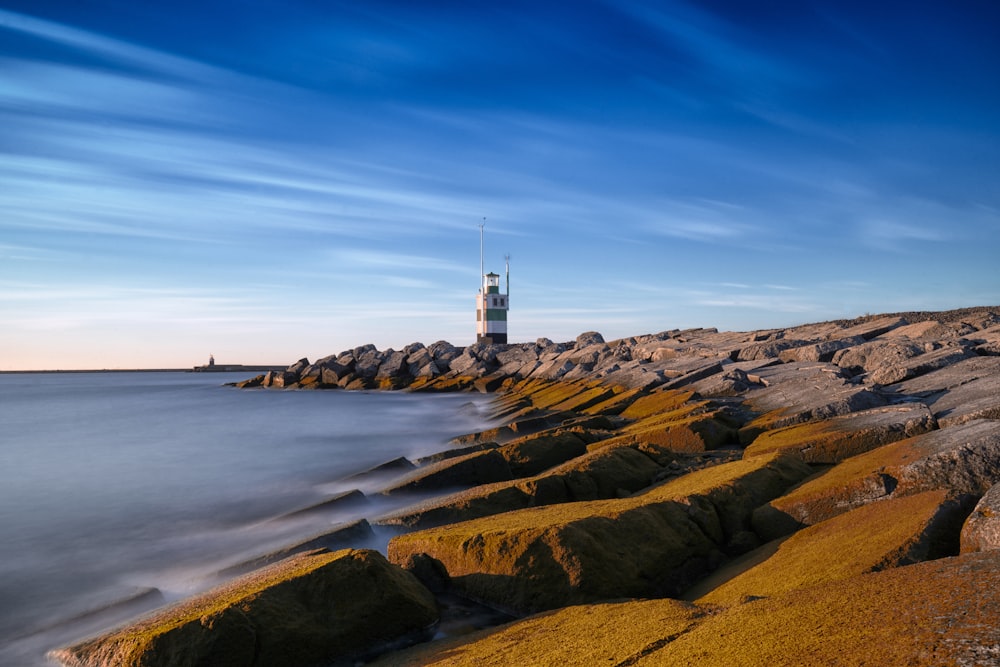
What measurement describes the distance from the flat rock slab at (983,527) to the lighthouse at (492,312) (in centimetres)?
4501

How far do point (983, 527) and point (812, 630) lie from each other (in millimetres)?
1306

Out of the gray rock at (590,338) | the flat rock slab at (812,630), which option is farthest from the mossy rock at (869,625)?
the gray rock at (590,338)

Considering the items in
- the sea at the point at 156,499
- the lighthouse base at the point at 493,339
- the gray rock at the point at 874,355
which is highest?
the lighthouse base at the point at 493,339

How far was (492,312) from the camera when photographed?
48.2 meters

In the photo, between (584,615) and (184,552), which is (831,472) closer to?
(584,615)

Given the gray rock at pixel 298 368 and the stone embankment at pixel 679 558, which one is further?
the gray rock at pixel 298 368

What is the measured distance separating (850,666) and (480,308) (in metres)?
47.4

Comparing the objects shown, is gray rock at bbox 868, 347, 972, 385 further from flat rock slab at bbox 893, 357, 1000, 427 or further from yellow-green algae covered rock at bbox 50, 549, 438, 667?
yellow-green algae covered rock at bbox 50, 549, 438, 667

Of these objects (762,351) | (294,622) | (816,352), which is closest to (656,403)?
(816,352)

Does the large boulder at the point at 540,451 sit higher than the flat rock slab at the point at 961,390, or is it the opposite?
the flat rock slab at the point at 961,390

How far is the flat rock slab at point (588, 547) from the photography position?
12.1 ft

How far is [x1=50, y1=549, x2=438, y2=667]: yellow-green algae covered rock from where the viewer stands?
313 centimetres

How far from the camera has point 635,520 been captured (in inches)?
161

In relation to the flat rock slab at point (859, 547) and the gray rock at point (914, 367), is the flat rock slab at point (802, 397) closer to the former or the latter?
the gray rock at point (914, 367)
